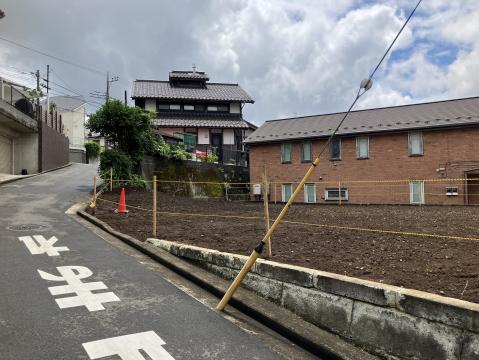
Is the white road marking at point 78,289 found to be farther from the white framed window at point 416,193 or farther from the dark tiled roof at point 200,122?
the dark tiled roof at point 200,122

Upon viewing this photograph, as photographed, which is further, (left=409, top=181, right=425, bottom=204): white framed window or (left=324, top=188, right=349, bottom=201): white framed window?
(left=324, top=188, right=349, bottom=201): white framed window

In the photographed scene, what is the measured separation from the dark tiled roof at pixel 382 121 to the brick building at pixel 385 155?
0.16 feet

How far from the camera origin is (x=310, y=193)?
25.2 m

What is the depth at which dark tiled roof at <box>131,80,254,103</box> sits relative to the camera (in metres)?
38.3

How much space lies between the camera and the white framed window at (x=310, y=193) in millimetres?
25000

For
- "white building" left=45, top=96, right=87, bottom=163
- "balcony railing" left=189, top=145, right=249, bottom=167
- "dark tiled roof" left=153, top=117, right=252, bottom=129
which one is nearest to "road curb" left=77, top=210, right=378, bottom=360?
"balcony railing" left=189, top=145, right=249, bottom=167

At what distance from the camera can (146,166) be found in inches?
879

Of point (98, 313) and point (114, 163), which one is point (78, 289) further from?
point (114, 163)

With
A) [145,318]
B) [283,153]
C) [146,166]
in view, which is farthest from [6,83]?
→ [145,318]

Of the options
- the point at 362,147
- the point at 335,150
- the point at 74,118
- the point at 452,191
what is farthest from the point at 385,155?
the point at 74,118

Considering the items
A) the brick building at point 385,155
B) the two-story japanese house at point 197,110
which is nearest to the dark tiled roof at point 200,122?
the two-story japanese house at point 197,110

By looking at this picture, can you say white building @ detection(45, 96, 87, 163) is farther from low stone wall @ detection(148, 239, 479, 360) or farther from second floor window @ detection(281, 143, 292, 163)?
low stone wall @ detection(148, 239, 479, 360)

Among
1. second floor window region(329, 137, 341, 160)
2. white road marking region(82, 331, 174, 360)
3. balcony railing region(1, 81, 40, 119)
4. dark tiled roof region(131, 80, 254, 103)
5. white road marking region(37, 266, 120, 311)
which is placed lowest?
white road marking region(82, 331, 174, 360)

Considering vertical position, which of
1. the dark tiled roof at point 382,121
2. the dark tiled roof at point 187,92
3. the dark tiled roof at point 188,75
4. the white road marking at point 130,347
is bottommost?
the white road marking at point 130,347
